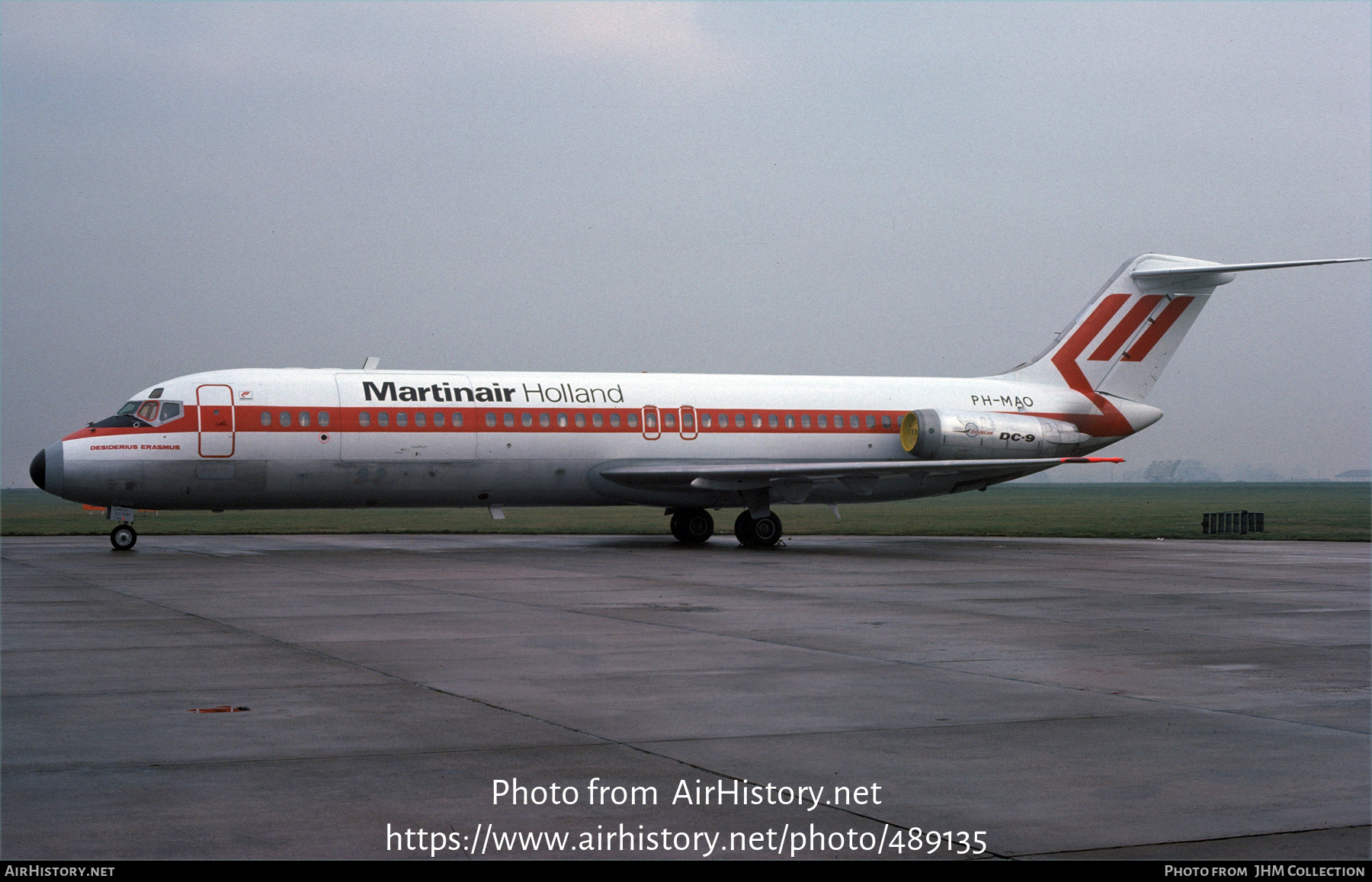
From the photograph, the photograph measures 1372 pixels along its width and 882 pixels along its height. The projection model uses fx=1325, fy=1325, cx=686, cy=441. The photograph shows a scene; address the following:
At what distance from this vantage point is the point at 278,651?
11.1 m

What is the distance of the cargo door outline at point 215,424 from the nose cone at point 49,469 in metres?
2.28

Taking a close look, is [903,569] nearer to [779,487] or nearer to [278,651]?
[779,487]

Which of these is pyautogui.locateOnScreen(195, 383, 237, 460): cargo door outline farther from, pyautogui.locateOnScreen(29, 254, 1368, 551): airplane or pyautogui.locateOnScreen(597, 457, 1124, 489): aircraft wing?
pyautogui.locateOnScreen(597, 457, 1124, 489): aircraft wing

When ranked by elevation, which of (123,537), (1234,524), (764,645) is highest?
(123,537)

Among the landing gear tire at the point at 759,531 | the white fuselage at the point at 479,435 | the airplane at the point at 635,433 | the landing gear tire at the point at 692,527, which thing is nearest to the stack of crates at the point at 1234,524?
the airplane at the point at 635,433

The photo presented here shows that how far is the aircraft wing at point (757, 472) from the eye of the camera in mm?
25641

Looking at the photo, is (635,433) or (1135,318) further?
(1135,318)

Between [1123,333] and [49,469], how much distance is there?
22669 mm

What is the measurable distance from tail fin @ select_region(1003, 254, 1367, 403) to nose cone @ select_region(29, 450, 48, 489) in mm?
20194

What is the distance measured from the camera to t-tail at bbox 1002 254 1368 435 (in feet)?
100

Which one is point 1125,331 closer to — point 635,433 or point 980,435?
point 980,435

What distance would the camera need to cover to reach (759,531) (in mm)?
26719

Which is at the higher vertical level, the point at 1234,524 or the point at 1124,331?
the point at 1124,331

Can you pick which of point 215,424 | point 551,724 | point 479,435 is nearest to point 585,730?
point 551,724
